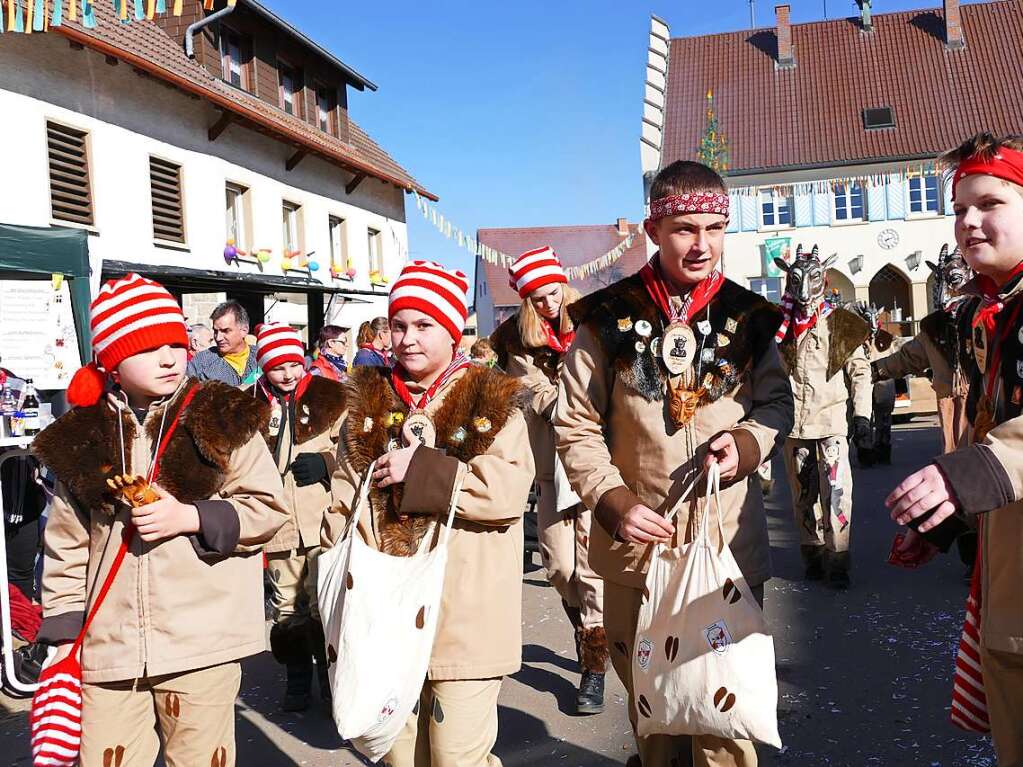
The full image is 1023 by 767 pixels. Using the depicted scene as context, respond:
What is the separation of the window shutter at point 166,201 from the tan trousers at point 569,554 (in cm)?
1377

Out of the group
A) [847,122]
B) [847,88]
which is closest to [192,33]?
[847,122]

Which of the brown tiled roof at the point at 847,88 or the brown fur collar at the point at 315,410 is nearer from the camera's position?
the brown fur collar at the point at 315,410

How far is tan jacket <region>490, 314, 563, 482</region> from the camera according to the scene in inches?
213

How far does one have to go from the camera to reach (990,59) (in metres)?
40.9

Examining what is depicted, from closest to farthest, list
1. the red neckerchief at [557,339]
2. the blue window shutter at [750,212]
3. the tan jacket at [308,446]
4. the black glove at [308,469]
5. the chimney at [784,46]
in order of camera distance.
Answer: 1. the black glove at [308,469]
2. the tan jacket at [308,446]
3. the red neckerchief at [557,339]
4. the blue window shutter at [750,212]
5. the chimney at [784,46]

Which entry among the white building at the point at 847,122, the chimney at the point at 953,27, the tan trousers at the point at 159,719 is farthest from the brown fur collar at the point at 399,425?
the chimney at the point at 953,27

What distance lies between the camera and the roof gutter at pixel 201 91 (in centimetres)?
1438

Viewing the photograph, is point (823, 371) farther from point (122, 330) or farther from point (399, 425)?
point (122, 330)

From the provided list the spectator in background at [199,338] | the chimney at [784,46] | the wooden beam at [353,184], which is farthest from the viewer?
the chimney at [784,46]

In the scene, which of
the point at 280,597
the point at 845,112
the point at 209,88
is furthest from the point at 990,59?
the point at 280,597

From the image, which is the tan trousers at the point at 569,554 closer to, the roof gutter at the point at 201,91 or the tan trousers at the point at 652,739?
the tan trousers at the point at 652,739

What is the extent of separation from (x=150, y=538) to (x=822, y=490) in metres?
5.46

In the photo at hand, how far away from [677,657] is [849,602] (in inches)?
176

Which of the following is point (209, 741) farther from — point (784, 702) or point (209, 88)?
point (209, 88)
